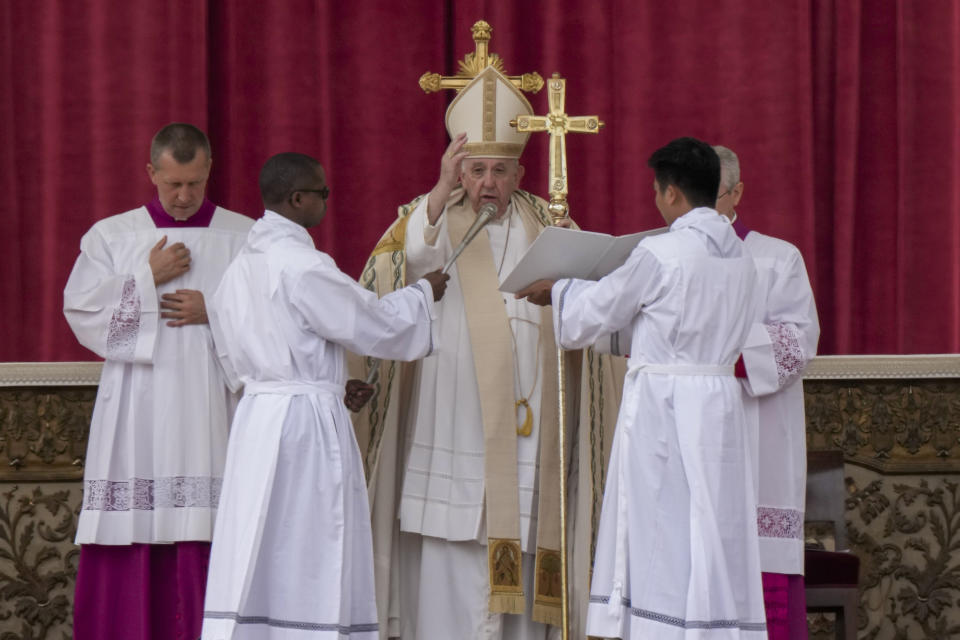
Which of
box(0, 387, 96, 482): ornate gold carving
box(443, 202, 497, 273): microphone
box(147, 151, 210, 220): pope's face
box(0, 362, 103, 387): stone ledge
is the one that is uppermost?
box(147, 151, 210, 220): pope's face

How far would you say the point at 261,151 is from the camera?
6656 millimetres

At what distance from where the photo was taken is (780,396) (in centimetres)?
514

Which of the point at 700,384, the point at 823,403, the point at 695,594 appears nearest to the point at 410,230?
the point at 700,384

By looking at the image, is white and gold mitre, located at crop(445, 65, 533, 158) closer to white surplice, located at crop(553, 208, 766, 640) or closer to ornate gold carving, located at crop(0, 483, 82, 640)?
white surplice, located at crop(553, 208, 766, 640)

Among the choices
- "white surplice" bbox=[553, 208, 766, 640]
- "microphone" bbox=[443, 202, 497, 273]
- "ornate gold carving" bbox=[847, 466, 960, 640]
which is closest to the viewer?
"white surplice" bbox=[553, 208, 766, 640]

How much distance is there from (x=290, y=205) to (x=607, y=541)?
1482mm

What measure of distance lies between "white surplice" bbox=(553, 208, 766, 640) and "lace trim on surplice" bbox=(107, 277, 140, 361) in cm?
165

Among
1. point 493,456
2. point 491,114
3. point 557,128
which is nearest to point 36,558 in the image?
point 493,456

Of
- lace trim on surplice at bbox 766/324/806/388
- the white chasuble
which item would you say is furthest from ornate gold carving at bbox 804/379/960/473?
the white chasuble

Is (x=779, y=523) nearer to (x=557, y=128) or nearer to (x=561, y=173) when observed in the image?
(x=561, y=173)

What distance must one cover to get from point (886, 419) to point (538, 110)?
83.7 inches

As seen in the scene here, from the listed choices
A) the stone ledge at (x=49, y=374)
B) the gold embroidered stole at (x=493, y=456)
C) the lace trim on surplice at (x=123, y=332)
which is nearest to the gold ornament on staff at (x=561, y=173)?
the gold embroidered stole at (x=493, y=456)

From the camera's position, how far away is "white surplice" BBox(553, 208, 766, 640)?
4.30 metres

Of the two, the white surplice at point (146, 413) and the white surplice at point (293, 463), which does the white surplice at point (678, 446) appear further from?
the white surplice at point (146, 413)
